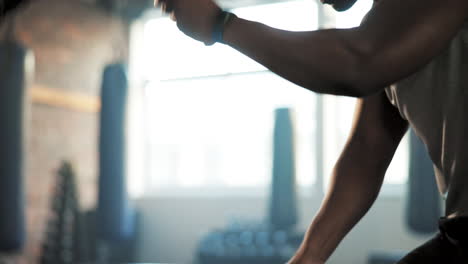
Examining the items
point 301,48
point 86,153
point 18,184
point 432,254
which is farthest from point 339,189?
point 86,153

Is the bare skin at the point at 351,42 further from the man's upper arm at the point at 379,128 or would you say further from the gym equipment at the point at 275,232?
the gym equipment at the point at 275,232

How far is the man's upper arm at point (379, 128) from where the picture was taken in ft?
3.68

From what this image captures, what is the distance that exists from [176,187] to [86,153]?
1.05 m

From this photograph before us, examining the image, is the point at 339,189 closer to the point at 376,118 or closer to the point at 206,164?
the point at 376,118

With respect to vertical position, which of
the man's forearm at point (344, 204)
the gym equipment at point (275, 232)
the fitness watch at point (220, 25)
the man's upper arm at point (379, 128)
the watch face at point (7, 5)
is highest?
the watch face at point (7, 5)

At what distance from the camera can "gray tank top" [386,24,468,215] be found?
33.3 inches

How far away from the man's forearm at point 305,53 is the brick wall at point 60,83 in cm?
477

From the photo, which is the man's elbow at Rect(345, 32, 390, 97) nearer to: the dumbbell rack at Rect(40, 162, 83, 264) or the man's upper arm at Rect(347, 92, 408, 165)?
the man's upper arm at Rect(347, 92, 408, 165)

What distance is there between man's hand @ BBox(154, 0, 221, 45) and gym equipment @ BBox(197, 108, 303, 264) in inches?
161

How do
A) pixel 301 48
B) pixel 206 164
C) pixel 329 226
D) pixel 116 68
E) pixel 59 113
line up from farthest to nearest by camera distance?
pixel 206 164
pixel 59 113
pixel 116 68
pixel 329 226
pixel 301 48

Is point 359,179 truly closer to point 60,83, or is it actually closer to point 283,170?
point 283,170

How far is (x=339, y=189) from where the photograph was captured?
1.13 metres

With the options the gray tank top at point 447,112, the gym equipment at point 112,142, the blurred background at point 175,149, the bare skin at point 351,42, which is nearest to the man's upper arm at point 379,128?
the gray tank top at point 447,112

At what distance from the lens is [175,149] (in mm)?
6473
